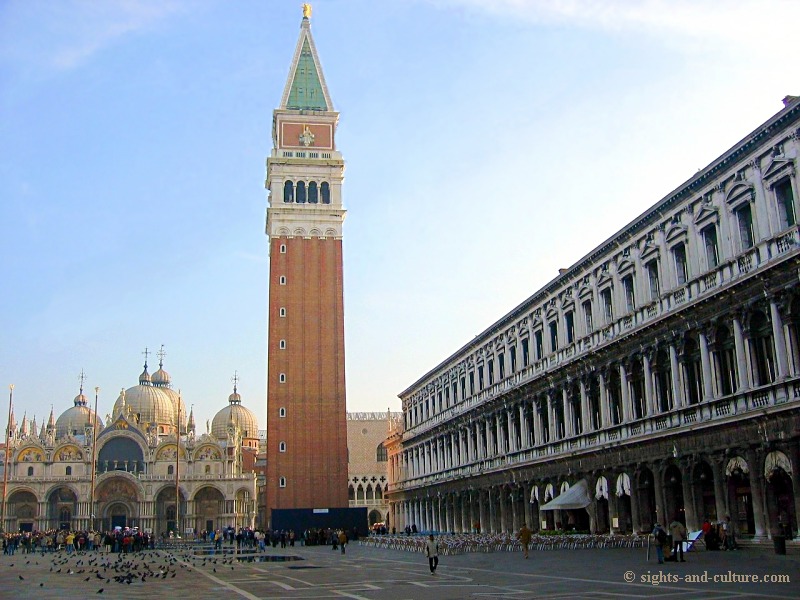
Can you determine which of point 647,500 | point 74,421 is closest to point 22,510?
point 74,421

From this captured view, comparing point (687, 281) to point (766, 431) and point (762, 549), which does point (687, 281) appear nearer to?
point (766, 431)

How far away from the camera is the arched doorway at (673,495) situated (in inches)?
1277

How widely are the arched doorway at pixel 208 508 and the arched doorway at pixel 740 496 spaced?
78.6 m

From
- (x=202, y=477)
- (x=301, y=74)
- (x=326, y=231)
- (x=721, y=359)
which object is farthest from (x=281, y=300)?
(x=721, y=359)

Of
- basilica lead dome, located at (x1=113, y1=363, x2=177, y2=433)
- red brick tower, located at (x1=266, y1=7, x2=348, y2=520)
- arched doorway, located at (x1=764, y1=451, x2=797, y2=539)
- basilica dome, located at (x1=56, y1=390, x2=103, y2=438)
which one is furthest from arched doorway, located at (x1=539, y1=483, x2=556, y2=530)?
basilica dome, located at (x1=56, y1=390, x2=103, y2=438)

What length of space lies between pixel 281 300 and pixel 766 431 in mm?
51820

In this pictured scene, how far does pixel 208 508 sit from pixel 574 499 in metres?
72.4

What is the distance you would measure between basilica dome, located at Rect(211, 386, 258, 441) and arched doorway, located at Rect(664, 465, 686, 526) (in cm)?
9505

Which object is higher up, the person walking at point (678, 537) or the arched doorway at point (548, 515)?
the arched doorway at point (548, 515)

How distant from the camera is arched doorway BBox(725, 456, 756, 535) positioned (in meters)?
28.4

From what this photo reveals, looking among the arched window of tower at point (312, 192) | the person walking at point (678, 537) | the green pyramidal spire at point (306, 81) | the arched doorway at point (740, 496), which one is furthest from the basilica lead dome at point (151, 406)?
the person walking at point (678, 537)

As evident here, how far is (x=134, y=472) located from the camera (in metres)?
97.8

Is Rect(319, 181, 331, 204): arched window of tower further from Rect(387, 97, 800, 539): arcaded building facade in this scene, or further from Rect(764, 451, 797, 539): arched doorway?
Rect(764, 451, 797, 539): arched doorway

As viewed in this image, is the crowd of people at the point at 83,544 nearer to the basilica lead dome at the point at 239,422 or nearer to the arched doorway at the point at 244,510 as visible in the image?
the arched doorway at the point at 244,510
